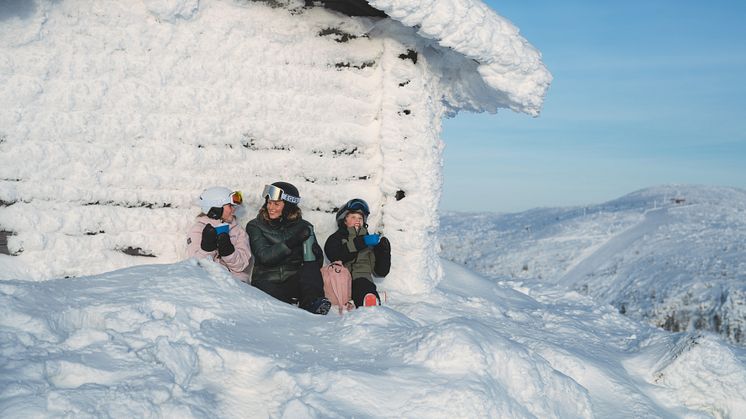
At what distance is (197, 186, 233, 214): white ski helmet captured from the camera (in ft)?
17.5

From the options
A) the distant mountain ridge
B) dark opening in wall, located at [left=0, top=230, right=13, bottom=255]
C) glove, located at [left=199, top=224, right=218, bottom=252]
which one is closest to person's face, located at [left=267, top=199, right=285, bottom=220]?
glove, located at [left=199, top=224, right=218, bottom=252]

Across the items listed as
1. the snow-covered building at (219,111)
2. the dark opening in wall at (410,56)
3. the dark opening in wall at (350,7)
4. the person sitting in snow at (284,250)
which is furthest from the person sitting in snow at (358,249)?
the dark opening in wall at (350,7)

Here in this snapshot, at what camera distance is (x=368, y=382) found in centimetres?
336

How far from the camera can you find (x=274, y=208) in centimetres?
552

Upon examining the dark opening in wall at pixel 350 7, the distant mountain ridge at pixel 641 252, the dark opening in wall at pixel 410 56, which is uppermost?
the dark opening in wall at pixel 350 7

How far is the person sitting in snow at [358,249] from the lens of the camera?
573 centimetres

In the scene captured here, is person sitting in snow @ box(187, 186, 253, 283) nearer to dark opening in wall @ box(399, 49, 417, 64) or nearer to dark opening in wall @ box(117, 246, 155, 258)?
dark opening in wall @ box(117, 246, 155, 258)

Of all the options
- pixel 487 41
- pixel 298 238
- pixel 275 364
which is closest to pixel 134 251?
pixel 298 238

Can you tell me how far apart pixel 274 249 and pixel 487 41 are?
2.38 metres

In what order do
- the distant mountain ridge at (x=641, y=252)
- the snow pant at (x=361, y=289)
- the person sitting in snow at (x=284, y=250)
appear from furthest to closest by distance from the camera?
the distant mountain ridge at (x=641, y=252) < the snow pant at (x=361, y=289) < the person sitting in snow at (x=284, y=250)

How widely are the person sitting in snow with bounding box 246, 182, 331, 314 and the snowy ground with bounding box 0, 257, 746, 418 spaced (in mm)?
684

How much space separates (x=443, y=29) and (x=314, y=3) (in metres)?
1.16

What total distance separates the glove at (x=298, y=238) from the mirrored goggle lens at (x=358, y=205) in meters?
0.44

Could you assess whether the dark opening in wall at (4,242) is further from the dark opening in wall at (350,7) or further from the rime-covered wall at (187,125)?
the dark opening in wall at (350,7)
